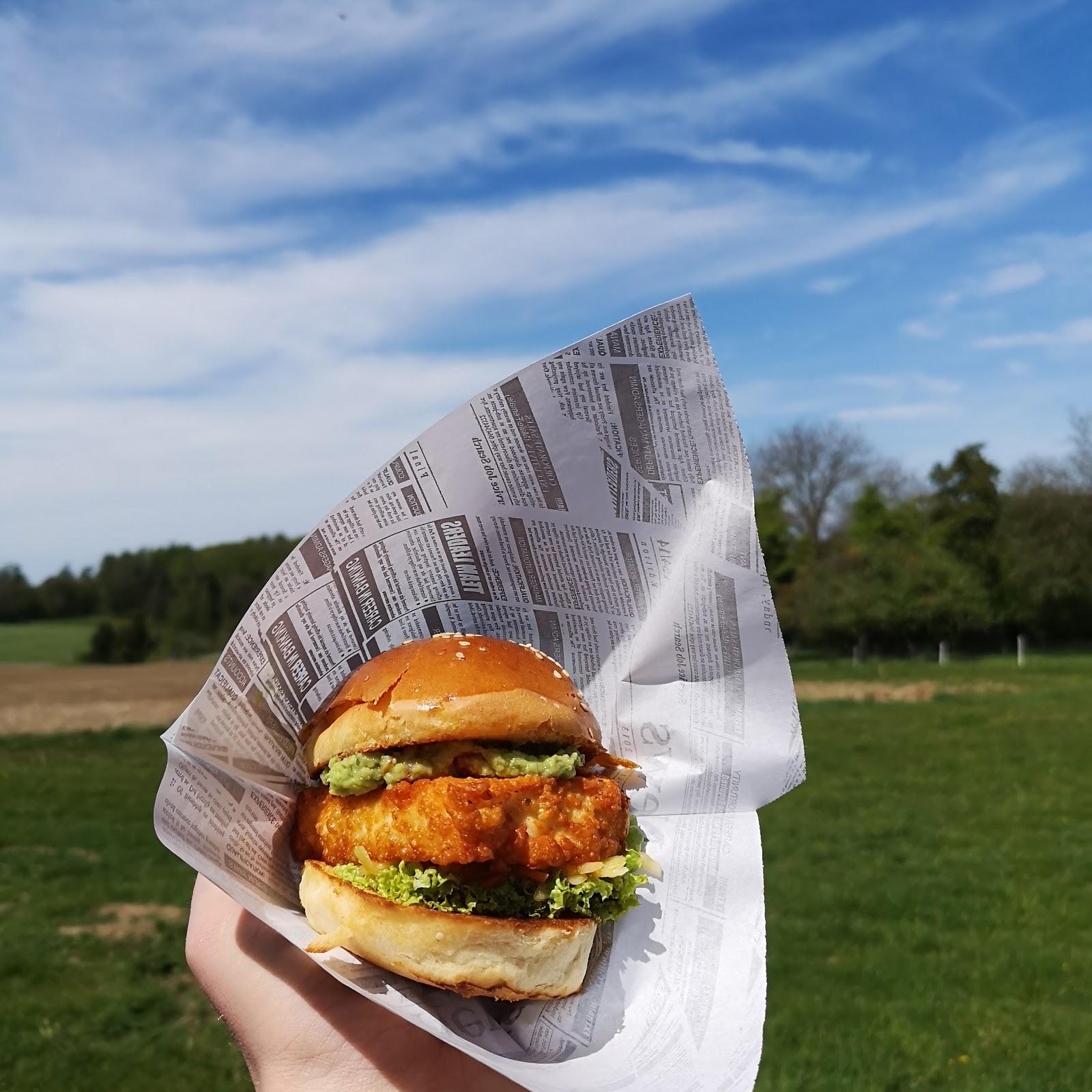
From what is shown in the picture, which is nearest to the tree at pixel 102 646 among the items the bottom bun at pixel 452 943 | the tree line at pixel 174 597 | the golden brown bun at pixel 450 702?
the tree line at pixel 174 597

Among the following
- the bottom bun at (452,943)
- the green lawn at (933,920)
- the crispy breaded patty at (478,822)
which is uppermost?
the crispy breaded patty at (478,822)

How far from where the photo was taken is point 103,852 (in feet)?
37.8

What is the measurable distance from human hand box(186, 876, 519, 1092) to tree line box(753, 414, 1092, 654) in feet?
141

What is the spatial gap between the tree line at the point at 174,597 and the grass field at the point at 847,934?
2494 cm

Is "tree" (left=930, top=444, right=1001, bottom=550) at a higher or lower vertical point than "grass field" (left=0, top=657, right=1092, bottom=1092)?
higher

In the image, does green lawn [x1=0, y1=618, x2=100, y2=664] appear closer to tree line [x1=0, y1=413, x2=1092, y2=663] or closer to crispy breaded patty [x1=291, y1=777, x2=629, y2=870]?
tree line [x1=0, y1=413, x2=1092, y2=663]

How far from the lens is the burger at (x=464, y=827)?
110 inches

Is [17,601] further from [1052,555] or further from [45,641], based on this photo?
[1052,555]

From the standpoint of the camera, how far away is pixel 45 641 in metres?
58.8

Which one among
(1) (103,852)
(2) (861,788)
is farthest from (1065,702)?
(1) (103,852)

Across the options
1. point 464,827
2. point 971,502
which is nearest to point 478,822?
point 464,827

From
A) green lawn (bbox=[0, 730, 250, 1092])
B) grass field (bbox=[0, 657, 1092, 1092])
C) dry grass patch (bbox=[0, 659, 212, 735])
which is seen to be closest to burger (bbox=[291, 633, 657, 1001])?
grass field (bbox=[0, 657, 1092, 1092])

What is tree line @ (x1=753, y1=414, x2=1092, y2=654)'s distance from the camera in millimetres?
43562

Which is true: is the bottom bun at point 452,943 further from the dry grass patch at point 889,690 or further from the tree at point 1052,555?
the tree at point 1052,555
